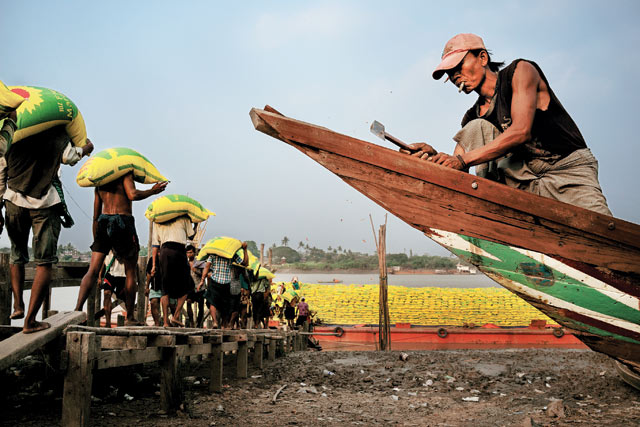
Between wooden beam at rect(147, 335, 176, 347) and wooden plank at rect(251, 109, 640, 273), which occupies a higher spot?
wooden plank at rect(251, 109, 640, 273)

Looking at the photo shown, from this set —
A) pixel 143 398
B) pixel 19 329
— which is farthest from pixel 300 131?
pixel 143 398

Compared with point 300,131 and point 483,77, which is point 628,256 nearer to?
point 483,77

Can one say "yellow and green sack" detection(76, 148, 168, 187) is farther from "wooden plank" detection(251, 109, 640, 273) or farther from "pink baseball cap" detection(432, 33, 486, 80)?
"pink baseball cap" detection(432, 33, 486, 80)

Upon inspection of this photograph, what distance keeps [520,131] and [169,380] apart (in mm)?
3410

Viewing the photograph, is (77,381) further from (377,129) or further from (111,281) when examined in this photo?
(111,281)

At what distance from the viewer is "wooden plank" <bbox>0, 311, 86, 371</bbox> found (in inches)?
99.1

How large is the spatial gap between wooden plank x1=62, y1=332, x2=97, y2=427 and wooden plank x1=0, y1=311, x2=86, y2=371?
0.66ft

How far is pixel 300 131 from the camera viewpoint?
229cm

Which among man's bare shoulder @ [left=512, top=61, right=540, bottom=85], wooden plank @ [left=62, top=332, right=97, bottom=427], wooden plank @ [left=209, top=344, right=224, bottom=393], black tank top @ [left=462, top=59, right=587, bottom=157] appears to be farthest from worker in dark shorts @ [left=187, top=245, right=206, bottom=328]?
man's bare shoulder @ [left=512, top=61, right=540, bottom=85]

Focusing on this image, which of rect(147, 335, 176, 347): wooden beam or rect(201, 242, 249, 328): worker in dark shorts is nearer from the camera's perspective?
rect(147, 335, 176, 347): wooden beam

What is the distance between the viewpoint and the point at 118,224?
4.30 m

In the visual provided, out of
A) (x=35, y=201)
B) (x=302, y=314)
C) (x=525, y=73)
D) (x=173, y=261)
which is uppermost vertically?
(x=525, y=73)

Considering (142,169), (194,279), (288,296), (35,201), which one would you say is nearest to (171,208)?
(142,169)

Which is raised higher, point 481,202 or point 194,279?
point 481,202
